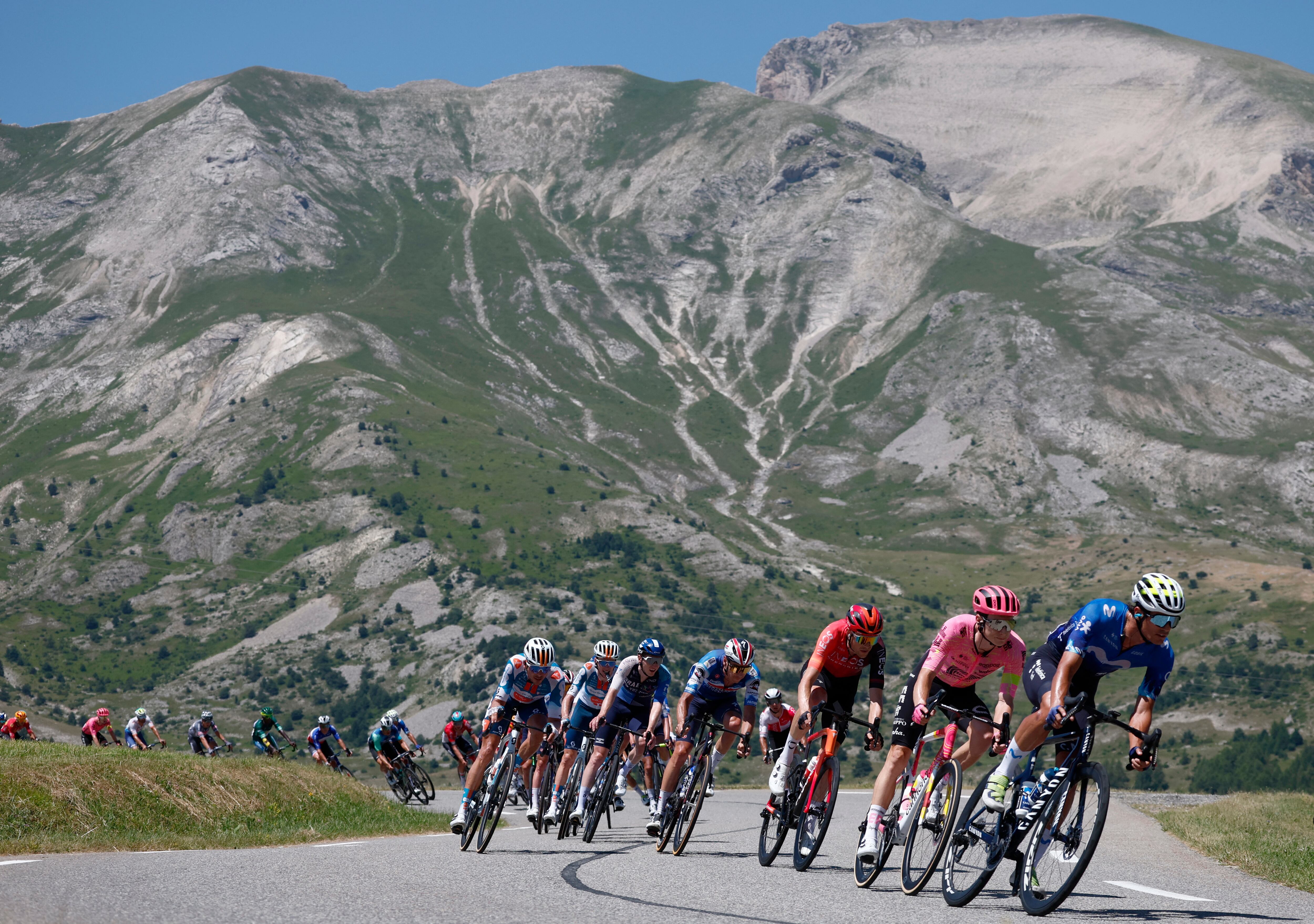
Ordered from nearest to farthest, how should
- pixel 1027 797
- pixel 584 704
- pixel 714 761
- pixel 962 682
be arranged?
pixel 1027 797 < pixel 962 682 < pixel 714 761 < pixel 584 704

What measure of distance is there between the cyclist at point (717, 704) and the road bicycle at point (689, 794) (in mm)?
147

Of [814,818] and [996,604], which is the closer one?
[996,604]

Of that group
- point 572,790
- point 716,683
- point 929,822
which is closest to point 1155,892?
point 929,822

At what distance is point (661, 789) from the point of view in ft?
60.3

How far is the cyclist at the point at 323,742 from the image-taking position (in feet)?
121

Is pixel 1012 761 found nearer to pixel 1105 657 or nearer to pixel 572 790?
pixel 1105 657

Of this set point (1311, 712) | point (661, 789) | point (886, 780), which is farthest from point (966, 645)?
point (1311, 712)

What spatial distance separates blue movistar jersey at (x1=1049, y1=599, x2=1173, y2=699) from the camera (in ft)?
39.9

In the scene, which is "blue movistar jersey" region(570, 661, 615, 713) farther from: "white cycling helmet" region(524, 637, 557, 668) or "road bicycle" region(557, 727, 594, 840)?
"white cycling helmet" region(524, 637, 557, 668)

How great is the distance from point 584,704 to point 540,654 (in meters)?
2.99

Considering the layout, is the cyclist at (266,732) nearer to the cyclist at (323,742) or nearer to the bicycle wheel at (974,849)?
the cyclist at (323,742)

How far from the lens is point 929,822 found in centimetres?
1337

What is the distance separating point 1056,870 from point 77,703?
661 feet

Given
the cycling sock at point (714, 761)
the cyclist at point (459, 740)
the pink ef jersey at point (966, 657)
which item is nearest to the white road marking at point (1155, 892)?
the pink ef jersey at point (966, 657)
